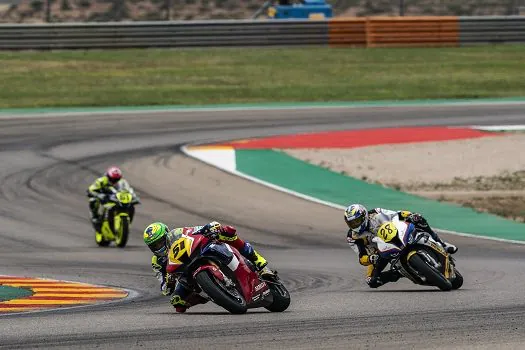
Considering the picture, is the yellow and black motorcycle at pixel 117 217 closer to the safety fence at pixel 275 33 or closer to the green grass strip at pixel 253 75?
Result: the green grass strip at pixel 253 75

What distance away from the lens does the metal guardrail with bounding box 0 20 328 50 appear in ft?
153

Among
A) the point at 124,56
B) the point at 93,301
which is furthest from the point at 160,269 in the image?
the point at 124,56

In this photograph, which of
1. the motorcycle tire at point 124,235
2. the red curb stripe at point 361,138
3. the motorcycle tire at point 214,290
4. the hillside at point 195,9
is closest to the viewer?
the motorcycle tire at point 214,290

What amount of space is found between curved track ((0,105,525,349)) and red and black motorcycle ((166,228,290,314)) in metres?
0.20

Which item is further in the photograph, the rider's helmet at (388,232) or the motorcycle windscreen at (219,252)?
the rider's helmet at (388,232)

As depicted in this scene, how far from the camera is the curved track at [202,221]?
1194 centimetres

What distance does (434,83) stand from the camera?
4381 cm

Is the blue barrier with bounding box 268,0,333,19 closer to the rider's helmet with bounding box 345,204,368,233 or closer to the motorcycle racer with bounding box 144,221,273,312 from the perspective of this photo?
the rider's helmet with bounding box 345,204,368,233

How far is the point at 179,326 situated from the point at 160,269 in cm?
179

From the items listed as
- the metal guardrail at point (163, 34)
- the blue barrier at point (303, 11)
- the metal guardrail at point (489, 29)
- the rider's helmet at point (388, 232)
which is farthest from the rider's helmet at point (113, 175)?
the blue barrier at point (303, 11)

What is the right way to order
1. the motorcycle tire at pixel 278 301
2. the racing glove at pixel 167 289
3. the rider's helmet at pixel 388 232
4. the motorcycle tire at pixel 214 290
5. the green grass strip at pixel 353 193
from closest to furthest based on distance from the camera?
the motorcycle tire at pixel 214 290 < the motorcycle tire at pixel 278 301 < the racing glove at pixel 167 289 < the rider's helmet at pixel 388 232 < the green grass strip at pixel 353 193

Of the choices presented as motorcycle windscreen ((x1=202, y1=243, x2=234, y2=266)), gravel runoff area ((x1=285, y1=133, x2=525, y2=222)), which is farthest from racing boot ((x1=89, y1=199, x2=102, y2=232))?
motorcycle windscreen ((x1=202, y1=243, x2=234, y2=266))

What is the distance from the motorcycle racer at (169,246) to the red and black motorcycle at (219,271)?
0.08 m

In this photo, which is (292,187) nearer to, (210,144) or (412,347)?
(210,144)
